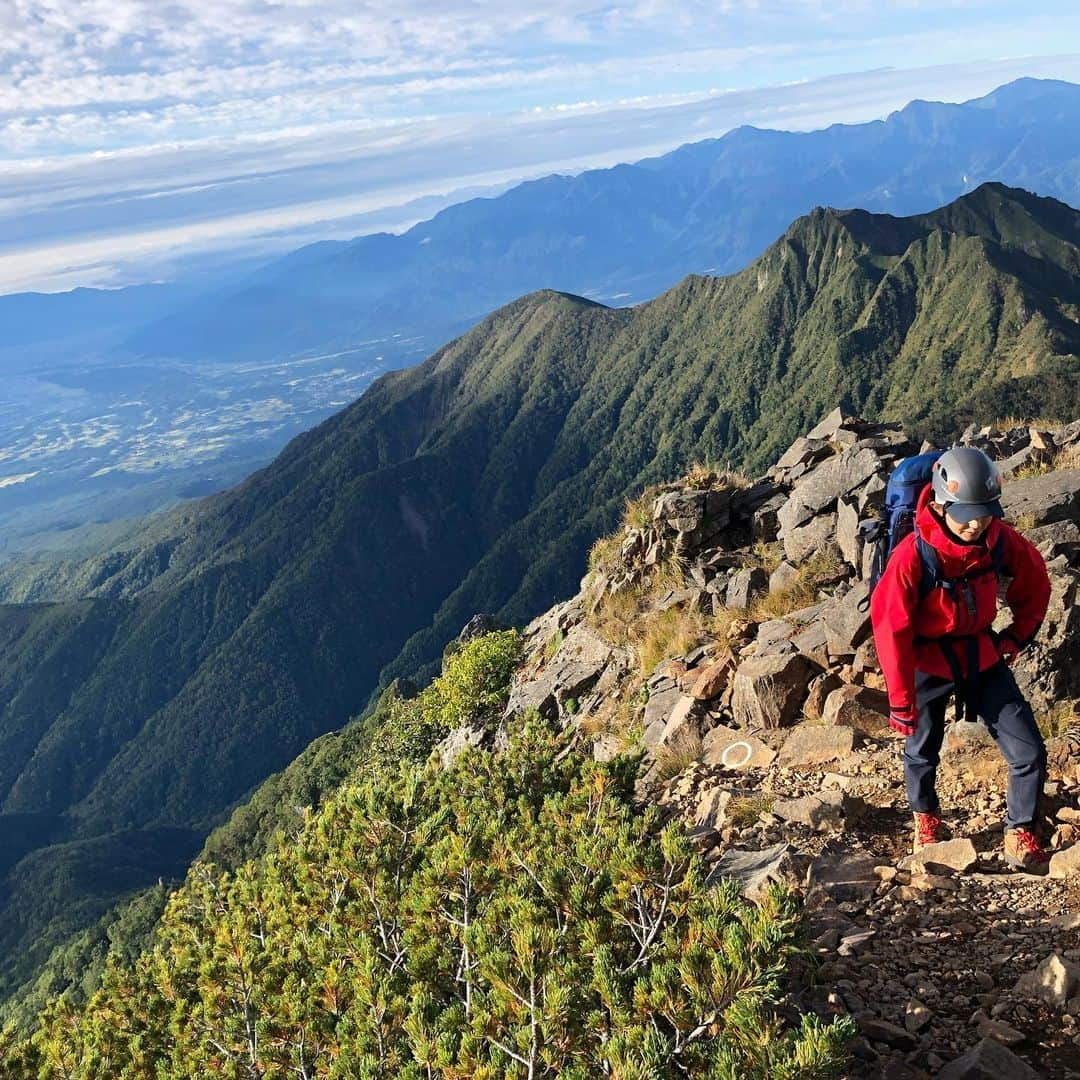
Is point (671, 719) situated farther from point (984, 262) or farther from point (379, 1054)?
point (984, 262)

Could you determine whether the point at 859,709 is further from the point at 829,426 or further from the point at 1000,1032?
the point at 829,426

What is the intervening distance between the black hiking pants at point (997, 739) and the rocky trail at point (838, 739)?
435mm

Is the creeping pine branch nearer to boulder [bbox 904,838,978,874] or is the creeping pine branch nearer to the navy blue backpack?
boulder [bbox 904,838,978,874]

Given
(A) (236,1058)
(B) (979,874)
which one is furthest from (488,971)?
(B) (979,874)

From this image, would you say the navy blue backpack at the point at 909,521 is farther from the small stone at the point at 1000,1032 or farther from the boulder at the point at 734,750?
the boulder at the point at 734,750

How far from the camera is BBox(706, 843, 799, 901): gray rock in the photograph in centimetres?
631

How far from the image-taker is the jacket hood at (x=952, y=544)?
6473mm

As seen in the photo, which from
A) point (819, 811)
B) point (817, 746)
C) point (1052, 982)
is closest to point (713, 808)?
point (819, 811)

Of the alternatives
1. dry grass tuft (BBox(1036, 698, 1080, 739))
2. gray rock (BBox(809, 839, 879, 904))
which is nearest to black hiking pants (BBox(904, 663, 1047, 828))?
gray rock (BBox(809, 839, 879, 904))

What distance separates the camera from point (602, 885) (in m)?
5.18

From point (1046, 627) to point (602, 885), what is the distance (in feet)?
21.5

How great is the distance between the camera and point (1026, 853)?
6.67m

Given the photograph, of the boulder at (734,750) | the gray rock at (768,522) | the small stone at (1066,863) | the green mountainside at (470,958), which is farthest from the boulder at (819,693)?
the gray rock at (768,522)

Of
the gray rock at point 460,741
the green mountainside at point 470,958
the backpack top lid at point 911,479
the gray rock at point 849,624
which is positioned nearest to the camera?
the green mountainside at point 470,958
